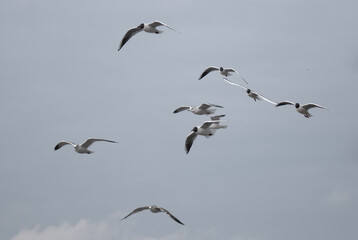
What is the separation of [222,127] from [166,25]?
6965 millimetres

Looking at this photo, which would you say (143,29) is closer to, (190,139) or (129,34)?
(129,34)

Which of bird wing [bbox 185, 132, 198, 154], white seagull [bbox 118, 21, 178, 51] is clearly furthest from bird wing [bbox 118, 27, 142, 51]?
bird wing [bbox 185, 132, 198, 154]

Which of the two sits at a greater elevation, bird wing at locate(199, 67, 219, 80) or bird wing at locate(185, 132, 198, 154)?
bird wing at locate(199, 67, 219, 80)

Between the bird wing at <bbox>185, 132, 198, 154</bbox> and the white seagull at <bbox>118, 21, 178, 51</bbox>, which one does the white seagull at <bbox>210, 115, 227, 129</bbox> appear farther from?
the white seagull at <bbox>118, 21, 178, 51</bbox>

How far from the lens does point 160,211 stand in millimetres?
48312

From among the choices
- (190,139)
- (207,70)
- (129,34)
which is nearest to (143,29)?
(129,34)

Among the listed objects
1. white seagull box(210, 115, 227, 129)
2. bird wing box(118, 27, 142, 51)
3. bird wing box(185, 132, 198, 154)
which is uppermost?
bird wing box(118, 27, 142, 51)

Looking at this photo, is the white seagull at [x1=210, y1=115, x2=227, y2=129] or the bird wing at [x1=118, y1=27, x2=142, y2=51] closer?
the white seagull at [x1=210, y1=115, x2=227, y2=129]

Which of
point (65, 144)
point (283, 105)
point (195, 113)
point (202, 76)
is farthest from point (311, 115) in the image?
point (65, 144)

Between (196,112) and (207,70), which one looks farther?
(207,70)

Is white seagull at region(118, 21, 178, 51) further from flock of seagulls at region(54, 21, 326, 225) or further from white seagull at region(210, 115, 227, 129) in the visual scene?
white seagull at region(210, 115, 227, 129)

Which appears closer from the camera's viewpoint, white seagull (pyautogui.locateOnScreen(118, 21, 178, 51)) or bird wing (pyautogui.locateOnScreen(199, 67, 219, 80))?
white seagull (pyautogui.locateOnScreen(118, 21, 178, 51))

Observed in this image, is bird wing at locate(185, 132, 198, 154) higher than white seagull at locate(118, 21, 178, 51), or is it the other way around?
white seagull at locate(118, 21, 178, 51)

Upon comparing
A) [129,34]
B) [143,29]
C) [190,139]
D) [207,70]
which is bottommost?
[190,139]
